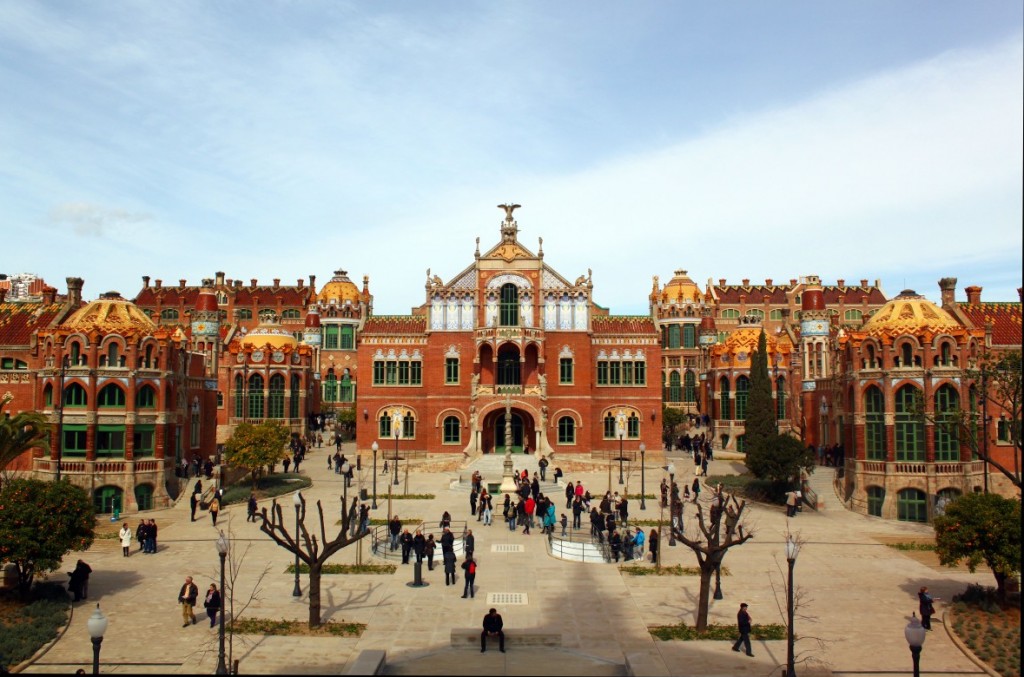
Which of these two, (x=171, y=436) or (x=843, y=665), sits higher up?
(x=171, y=436)

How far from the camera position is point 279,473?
53500mm

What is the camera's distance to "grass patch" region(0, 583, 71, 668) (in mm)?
21203

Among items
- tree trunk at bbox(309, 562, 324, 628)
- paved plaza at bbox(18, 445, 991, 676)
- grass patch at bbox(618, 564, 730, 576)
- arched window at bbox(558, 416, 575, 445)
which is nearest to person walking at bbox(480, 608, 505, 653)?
paved plaza at bbox(18, 445, 991, 676)

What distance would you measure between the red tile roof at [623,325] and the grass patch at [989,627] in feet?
122

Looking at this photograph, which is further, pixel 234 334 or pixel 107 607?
pixel 234 334

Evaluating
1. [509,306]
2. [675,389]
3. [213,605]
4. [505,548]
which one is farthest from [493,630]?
[675,389]

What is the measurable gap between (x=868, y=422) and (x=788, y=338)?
33.5 metres

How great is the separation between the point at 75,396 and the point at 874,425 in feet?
136

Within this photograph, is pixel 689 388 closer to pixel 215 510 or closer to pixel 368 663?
pixel 215 510

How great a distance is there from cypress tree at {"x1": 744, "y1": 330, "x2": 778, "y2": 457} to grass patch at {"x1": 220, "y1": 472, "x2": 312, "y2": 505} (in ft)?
83.9

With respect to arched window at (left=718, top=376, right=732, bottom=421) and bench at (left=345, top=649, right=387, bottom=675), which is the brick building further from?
bench at (left=345, top=649, right=387, bottom=675)

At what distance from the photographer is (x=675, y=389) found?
92.9 meters

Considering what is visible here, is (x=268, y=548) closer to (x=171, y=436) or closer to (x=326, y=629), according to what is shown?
(x=326, y=629)

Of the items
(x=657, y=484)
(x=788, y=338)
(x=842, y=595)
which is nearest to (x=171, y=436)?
(x=657, y=484)
